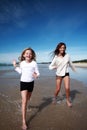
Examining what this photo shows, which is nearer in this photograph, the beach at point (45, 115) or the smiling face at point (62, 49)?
the beach at point (45, 115)

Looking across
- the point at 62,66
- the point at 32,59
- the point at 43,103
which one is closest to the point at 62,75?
the point at 62,66

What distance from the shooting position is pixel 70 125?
15.3 feet

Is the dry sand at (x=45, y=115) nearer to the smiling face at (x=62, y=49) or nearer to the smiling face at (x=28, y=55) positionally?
the smiling face at (x=28, y=55)

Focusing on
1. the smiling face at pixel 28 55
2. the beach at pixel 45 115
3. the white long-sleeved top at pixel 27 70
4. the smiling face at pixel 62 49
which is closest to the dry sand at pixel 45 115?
the beach at pixel 45 115

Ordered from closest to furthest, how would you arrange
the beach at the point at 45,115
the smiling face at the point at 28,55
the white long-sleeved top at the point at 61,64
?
the beach at the point at 45,115, the smiling face at the point at 28,55, the white long-sleeved top at the point at 61,64

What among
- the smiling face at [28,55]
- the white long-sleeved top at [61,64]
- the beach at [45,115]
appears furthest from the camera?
the white long-sleeved top at [61,64]

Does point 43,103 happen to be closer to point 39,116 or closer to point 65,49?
point 39,116

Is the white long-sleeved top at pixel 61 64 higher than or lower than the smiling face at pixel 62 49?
lower

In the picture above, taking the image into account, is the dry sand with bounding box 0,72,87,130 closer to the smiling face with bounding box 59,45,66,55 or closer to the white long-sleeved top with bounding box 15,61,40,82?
the white long-sleeved top with bounding box 15,61,40,82

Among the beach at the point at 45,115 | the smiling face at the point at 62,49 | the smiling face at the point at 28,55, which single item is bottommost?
the beach at the point at 45,115

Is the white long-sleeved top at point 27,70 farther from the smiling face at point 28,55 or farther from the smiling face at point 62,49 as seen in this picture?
the smiling face at point 62,49

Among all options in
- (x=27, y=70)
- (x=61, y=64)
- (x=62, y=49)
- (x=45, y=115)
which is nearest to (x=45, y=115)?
(x=45, y=115)

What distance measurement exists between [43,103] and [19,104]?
0.93m

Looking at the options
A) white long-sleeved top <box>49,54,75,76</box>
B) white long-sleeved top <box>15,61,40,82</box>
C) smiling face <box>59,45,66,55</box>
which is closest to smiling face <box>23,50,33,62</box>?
white long-sleeved top <box>15,61,40,82</box>
